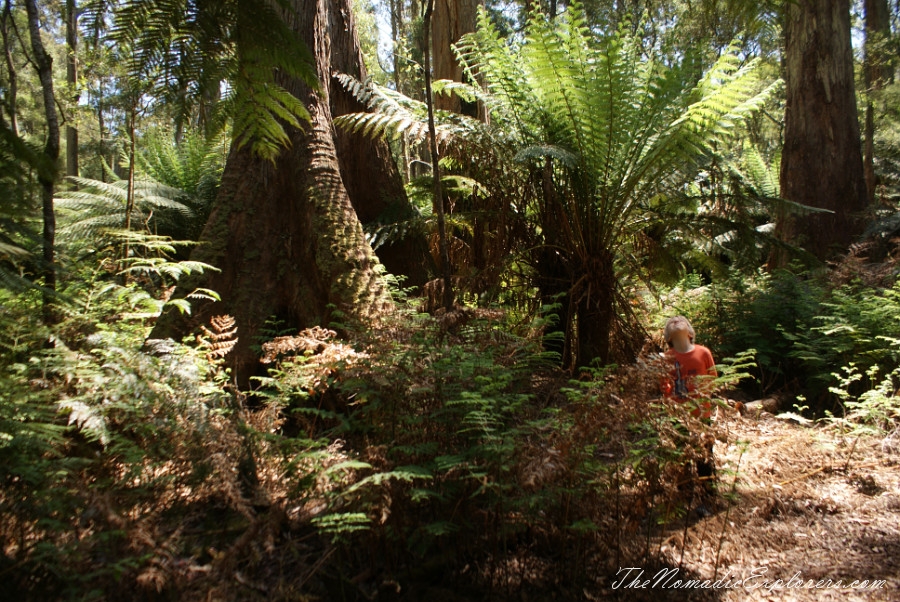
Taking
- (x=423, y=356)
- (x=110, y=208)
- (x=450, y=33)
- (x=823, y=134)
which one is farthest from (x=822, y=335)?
(x=110, y=208)

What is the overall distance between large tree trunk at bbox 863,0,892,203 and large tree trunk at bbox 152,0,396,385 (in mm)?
9879

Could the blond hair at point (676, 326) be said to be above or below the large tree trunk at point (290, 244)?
below

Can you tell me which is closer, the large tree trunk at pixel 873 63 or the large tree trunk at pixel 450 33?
the large tree trunk at pixel 450 33

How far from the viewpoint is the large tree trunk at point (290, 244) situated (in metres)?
4.10

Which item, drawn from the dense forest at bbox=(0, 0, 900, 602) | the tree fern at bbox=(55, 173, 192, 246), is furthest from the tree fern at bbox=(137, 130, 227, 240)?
the dense forest at bbox=(0, 0, 900, 602)

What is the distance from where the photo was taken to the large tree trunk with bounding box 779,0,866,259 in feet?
23.9

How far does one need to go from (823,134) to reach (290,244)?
23.8 feet

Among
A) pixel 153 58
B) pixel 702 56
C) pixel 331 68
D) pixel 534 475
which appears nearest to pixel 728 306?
pixel 702 56

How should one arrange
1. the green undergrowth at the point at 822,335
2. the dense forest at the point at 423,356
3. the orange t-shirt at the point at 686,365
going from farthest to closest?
the green undergrowth at the point at 822,335, the orange t-shirt at the point at 686,365, the dense forest at the point at 423,356

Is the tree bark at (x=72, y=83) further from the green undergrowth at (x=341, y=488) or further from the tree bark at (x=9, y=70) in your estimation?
the green undergrowth at (x=341, y=488)

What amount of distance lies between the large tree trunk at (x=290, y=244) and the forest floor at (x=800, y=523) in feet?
8.13

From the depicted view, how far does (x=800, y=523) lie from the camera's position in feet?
8.99

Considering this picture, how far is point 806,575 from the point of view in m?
2.36

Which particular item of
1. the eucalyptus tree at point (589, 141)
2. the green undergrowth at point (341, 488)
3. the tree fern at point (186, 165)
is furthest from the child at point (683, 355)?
the tree fern at point (186, 165)
